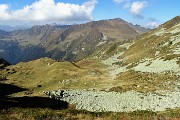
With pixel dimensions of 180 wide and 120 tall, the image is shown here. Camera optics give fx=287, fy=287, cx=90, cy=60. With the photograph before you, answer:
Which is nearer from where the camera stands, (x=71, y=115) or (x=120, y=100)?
(x=71, y=115)

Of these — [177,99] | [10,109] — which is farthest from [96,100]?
[10,109]

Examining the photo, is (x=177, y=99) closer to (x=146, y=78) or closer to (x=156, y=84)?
(x=156, y=84)

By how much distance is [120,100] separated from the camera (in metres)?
58.0

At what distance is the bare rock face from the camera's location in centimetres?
5234

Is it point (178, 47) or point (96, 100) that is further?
point (178, 47)

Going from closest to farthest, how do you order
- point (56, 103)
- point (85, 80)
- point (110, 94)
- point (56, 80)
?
point (56, 103) < point (110, 94) < point (85, 80) < point (56, 80)

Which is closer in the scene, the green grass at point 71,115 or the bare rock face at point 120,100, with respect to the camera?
the green grass at point 71,115

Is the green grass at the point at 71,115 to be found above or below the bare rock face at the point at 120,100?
below

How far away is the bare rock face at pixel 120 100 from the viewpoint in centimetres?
5234

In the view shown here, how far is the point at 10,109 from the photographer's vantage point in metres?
44.0

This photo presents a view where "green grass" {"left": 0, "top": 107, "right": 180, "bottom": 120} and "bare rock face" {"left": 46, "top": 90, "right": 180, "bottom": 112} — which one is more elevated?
"bare rock face" {"left": 46, "top": 90, "right": 180, "bottom": 112}

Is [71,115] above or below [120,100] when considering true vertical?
below

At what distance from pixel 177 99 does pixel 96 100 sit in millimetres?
16003

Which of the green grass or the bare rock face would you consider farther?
the bare rock face
